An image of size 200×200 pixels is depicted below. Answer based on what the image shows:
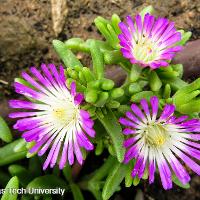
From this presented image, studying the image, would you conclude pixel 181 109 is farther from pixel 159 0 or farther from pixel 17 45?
pixel 17 45

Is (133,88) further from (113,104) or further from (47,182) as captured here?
(47,182)

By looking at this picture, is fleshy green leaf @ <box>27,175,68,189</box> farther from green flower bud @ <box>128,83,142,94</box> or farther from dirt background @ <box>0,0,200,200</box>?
green flower bud @ <box>128,83,142,94</box>

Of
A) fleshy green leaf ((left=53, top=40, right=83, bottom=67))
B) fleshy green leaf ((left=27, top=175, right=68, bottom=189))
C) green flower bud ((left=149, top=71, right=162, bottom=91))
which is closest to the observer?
green flower bud ((left=149, top=71, right=162, bottom=91))

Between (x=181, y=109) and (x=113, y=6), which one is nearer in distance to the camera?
(x=181, y=109)

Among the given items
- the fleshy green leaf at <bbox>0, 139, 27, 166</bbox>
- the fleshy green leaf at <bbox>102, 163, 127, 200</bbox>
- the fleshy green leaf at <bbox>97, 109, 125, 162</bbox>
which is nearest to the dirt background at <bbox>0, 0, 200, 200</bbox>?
the fleshy green leaf at <bbox>0, 139, 27, 166</bbox>

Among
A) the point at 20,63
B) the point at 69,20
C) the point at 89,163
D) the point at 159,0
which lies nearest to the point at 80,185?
the point at 89,163
